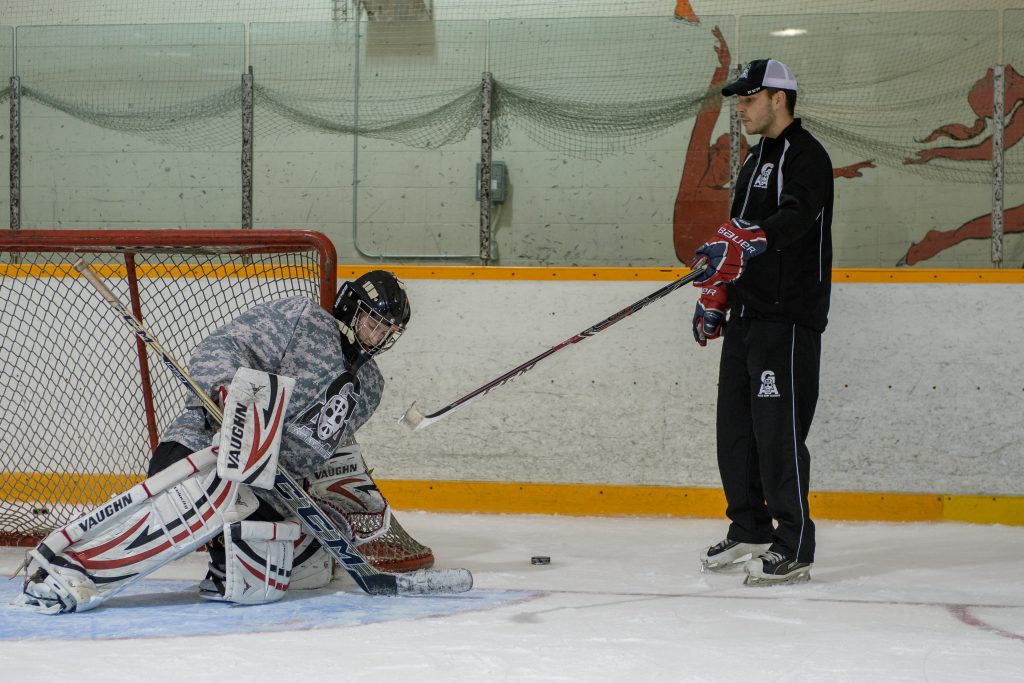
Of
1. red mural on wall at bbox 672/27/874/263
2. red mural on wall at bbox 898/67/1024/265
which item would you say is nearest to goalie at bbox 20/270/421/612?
red mural on wall at bbox 672/27/874/263

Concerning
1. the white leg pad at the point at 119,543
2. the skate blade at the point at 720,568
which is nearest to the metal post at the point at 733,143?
the skate blade at the point at 720,568

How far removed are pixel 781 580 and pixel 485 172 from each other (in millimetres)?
1996

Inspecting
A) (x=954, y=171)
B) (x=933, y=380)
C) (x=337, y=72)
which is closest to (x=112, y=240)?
(x=337, y=72)

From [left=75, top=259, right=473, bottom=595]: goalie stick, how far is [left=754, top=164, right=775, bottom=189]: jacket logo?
1151 millimetres

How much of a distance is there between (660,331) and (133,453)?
1.77 m

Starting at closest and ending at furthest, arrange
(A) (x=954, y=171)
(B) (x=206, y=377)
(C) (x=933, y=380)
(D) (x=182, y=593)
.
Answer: (B) (x=206, y=377) → (D) (x=182, y=593) → (C) (x=933, y=380) → (A) (x=954, y=171)

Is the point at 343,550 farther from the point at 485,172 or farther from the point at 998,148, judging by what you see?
the point at 998,148

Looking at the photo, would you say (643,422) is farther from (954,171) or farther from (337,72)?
(337,72)

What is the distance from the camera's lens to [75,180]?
4.39 m

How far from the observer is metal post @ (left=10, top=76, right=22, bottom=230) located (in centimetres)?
432

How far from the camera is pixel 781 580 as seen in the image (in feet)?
8.91

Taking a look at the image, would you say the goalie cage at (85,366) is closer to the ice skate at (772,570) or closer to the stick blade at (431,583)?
the stick blade at (431,583)

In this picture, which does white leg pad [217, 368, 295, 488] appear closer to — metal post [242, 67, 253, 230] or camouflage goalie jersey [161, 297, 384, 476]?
camouflage goalie jersey [161, 297, 384, 476]

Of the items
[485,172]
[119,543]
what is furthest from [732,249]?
[485,172]
